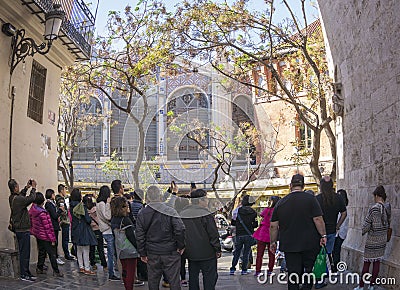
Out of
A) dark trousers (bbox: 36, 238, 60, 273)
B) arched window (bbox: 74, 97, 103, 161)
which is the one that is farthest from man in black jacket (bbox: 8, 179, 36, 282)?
arched window (bbox: 74, 97, 103, 161)

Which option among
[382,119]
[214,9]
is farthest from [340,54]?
[214,9]

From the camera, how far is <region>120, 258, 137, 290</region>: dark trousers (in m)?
7.62

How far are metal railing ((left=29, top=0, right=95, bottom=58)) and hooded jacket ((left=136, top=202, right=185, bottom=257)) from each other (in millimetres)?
6153

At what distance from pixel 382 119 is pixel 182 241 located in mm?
4225

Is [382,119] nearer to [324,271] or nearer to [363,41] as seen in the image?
[363,41]

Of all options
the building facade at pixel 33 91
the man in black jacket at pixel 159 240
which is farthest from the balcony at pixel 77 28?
the man in black jacket at pixel 159 240

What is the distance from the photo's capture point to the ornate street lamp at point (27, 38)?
31.1ft

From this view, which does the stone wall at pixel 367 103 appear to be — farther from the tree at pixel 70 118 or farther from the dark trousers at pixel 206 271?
the tree at pixel 70 118

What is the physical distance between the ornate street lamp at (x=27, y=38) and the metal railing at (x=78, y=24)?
1.20 m

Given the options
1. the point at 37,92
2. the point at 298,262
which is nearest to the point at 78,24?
the point at 37,92

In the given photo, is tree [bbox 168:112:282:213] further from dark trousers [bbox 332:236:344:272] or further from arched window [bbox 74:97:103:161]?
arched window [bbox 74:97:103:161]

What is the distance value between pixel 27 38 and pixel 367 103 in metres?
6.48

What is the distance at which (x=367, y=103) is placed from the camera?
954 cm

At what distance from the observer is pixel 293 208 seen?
653 cm
